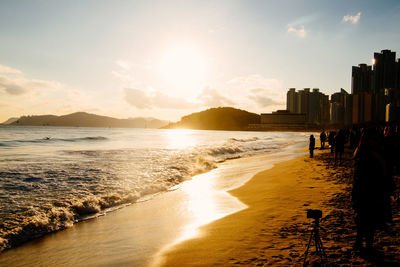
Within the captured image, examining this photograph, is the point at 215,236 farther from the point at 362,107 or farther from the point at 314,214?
the point at 362,107

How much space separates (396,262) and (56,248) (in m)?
6.69

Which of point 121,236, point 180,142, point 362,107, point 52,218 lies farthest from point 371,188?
point 362,107

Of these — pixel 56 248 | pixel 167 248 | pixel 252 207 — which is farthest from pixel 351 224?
pixel 56 248

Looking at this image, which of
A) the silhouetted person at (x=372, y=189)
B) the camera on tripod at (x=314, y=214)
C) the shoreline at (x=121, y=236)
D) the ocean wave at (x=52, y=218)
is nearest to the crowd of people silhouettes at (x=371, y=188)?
the silhouetted person at (x=372, y=189)

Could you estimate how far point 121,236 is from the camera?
623 centimetres

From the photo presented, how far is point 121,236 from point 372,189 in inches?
217

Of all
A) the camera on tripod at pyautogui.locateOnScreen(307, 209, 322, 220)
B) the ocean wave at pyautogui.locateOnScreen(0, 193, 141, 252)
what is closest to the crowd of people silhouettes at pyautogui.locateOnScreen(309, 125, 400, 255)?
the camera on tripod at pyautogui.locateOnScreen(307, 209, 322, 220)

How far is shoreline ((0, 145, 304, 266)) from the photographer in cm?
523

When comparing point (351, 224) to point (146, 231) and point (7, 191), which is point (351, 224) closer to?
point (146, 231)

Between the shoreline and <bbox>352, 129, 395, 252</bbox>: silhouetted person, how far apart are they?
3804 millimetres

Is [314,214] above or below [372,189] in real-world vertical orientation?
below

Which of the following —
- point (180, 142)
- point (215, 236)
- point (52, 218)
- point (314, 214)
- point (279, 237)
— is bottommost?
point (52, 218)

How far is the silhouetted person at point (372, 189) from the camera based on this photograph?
4570mm

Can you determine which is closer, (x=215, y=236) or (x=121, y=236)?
(x=215, y=236)
